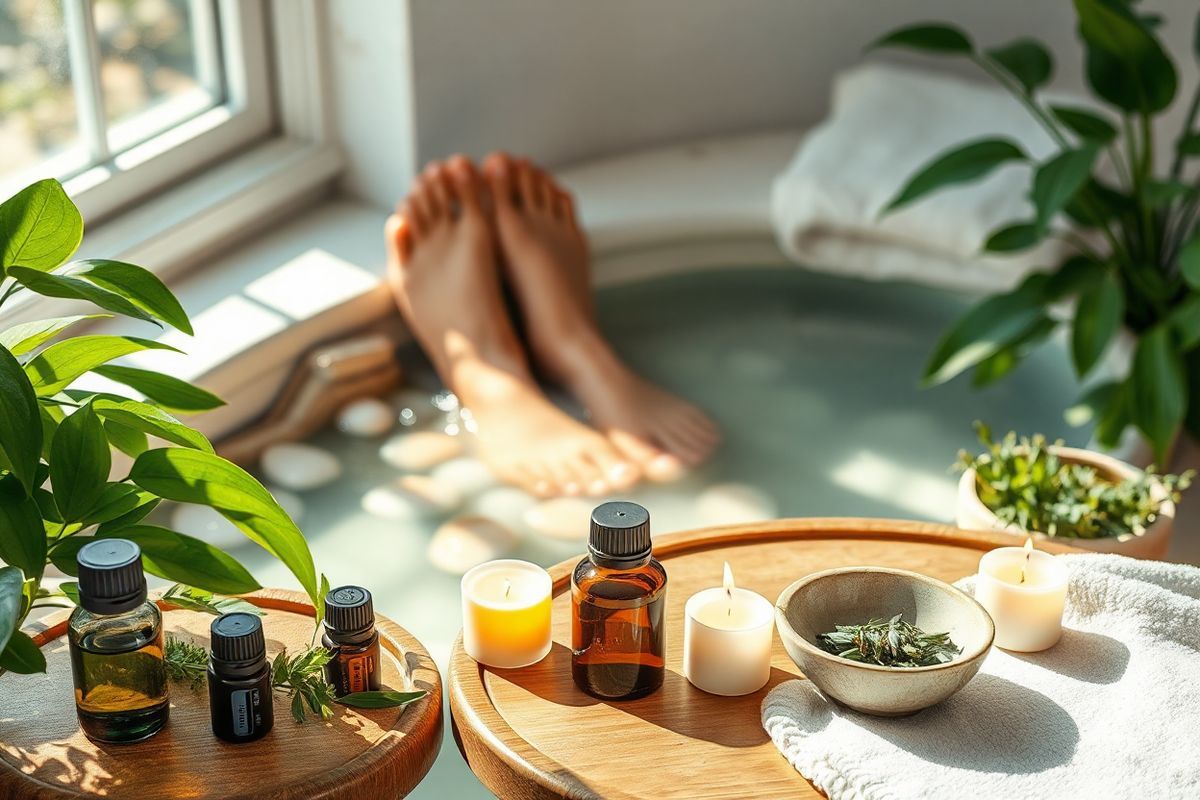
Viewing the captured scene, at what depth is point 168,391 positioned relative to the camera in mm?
1043

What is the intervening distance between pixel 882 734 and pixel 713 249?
156 cm

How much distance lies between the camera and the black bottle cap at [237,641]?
905 millimetres

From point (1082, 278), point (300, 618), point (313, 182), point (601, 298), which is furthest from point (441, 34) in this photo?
point (300, 618)

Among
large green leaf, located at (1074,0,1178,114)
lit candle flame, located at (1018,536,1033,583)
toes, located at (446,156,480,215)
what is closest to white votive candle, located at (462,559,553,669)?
lit candle flame, located at (1018,536,1033,583)

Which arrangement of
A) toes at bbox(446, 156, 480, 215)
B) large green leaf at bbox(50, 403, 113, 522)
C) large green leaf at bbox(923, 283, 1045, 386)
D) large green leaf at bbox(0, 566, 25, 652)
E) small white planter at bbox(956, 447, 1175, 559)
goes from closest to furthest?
large green leaf at bbox(0, 566, 25, 652), large green leaf at bbox(50, 403, 113, 522), small white planter at bbox(956, 447, 1175, 559), large green leaf at bbox(923, 283, 1045, 386), toes at bbox(446, 156, 480, 215)

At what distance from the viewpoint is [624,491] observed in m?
1.85

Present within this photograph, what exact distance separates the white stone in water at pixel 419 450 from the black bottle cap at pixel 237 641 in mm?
983

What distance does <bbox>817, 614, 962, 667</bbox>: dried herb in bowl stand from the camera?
947mm

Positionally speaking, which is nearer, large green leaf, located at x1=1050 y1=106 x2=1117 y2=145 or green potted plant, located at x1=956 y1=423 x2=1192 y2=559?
green potted plant, located at x1=956 y1=423 x2=1192 y2=559

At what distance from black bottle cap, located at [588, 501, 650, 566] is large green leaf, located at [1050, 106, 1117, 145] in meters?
1.06

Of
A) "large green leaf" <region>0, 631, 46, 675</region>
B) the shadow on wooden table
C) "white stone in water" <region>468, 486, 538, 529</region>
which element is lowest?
"white stone in water" <region>468, 486, 538, 529</region>

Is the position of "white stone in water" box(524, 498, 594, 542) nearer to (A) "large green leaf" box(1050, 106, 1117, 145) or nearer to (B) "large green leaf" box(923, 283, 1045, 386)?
(B) "large green leaf" box(923, 283, 1045, 386)

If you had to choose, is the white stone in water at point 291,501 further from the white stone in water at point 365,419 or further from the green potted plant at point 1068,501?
the green potted plant at point 1068,501

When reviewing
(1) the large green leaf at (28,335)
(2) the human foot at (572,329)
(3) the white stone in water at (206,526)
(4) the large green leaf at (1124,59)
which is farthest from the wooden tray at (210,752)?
(4) the large green leaf at (1124,59)
